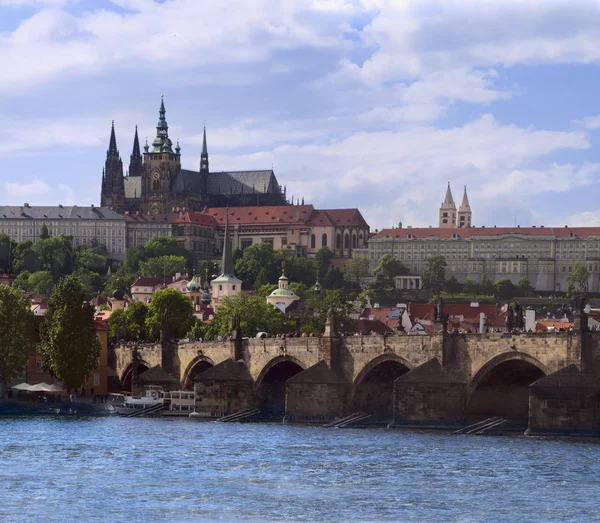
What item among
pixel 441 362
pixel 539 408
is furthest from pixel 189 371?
pixel 539 408

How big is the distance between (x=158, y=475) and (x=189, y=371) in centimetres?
4292

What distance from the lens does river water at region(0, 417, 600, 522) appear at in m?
55.5

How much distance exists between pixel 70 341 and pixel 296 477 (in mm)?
41254

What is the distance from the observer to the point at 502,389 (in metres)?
83.5

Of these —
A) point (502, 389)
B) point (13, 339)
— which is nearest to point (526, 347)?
point (502, 389)

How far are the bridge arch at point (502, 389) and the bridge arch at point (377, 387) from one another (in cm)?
606

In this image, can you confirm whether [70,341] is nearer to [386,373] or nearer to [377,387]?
[377,387]

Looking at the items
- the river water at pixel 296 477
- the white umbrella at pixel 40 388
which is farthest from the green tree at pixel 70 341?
the river water at pixel 296 477

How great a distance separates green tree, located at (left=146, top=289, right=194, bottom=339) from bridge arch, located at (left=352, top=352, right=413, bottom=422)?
53304 mm

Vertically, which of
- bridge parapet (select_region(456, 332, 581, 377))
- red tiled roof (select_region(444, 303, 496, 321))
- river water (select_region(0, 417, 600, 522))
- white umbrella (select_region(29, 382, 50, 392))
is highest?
red tiled roof (select_region(444, 303, 496, 321))

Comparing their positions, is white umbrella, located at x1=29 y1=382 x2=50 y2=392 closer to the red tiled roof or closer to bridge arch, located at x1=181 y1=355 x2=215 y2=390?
bridge arch, located at x1=181 y1=355 x2=215 y2=390

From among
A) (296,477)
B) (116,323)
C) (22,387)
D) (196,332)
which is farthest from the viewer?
(116,323)

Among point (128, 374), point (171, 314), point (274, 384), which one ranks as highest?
point (171, 314)

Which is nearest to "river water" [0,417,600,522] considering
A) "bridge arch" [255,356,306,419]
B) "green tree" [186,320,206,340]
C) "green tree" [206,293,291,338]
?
"bridge arch" [255,356,306,419]
